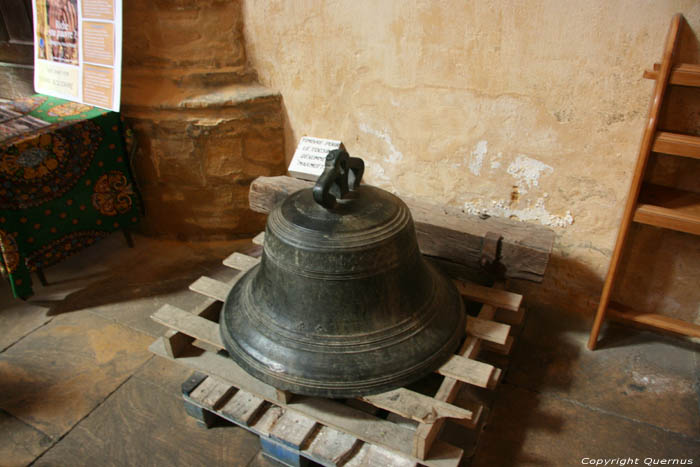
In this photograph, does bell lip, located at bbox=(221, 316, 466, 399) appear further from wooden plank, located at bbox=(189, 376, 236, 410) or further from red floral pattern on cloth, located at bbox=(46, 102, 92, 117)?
red floral pattern on cloth, located at bbox=(46, 102, 92, 117)

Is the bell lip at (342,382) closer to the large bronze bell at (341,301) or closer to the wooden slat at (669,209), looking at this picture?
the large bronze bell at (341,301)

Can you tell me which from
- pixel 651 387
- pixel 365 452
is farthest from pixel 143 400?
pixel 651 387

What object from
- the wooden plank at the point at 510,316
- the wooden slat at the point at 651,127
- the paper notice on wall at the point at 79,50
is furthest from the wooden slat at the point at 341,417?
the paper notice on wall at the point at 79,50

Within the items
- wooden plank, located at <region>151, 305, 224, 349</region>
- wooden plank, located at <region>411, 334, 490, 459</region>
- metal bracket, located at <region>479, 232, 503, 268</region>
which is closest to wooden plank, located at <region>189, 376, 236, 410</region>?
wooden plank, located at <region>151, 305, 224, 349</region>

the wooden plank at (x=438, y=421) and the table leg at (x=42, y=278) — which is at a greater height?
the wooden plank at (x=438, y=421)

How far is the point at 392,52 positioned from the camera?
2184 mm

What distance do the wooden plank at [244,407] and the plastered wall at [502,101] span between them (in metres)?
1.30

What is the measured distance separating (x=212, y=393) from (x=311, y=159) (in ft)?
3.64

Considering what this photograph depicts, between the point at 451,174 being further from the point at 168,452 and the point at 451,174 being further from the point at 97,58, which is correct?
the point at 97,58

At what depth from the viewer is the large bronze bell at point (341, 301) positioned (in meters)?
1.45

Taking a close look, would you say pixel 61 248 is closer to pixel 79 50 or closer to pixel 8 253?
pixel 8 253

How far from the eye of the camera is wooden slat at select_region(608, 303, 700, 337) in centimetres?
194

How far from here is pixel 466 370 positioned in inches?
61.4

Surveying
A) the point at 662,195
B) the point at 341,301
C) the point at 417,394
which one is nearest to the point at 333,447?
the point at 417,394
